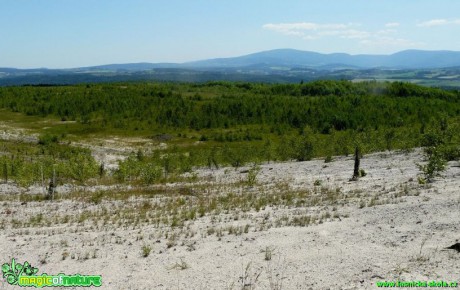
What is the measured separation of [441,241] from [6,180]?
3811 cm

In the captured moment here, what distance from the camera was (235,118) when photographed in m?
127

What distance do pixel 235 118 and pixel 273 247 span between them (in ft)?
365

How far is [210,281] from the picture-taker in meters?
13.5

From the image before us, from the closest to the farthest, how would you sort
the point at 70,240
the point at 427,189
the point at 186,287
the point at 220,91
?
the point at 186,287
the point at 70,240
the point at 427,189
the point at 220,91

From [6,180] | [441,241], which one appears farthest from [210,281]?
[6,180]

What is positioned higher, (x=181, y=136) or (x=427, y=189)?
(x=427, y=189)

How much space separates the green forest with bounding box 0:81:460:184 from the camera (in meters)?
63.5

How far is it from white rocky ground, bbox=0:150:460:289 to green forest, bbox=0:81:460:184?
3339cm

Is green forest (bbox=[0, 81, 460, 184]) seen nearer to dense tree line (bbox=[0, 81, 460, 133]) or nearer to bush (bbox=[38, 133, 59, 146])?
bush (bbox=[38, 133, 59, 146])

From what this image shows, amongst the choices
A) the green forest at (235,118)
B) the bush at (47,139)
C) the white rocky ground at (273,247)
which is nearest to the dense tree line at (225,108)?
the green forest at (235,118)

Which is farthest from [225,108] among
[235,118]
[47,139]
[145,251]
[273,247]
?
[145,251]

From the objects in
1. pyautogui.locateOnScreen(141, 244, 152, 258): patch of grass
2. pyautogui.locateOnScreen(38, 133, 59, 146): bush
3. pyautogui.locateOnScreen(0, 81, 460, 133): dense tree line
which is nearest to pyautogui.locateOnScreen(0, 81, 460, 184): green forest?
pyautogui.locateOnScreen(38, 133, 59, 146): bush

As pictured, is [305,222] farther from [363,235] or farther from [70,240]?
[70,240]

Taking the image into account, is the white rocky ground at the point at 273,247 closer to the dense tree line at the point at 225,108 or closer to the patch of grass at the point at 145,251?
the patch of grass at the point at 145,251
